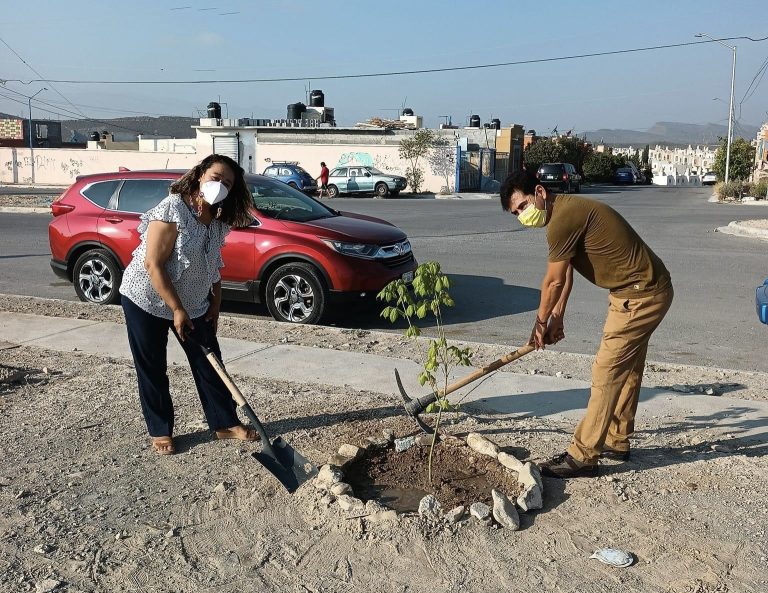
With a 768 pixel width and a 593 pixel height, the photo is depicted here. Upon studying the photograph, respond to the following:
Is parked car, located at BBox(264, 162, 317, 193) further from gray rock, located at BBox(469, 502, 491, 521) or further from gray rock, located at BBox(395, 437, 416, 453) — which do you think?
gray rock, located at BBox(469, 502, 491, 521)

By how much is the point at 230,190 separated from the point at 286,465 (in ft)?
5.30

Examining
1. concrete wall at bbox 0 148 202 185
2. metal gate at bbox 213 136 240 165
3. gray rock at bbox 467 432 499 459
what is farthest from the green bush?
gray rock at bbox 467 432 499 459

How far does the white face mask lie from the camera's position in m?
4.46

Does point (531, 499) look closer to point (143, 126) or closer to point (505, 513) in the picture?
point (505, 513)

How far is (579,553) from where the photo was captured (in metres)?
3.71

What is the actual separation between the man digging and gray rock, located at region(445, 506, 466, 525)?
765 millimetres

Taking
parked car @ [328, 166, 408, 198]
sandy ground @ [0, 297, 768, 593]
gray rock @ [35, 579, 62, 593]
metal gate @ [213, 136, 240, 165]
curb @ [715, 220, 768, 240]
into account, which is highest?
metal gate @ [213, 136, 240, 165]

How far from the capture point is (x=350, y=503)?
159 inches

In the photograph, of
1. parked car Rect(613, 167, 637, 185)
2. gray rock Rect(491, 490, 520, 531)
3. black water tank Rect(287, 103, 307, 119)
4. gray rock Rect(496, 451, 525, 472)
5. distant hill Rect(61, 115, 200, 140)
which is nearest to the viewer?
gray rock Rect(491, 490, 520, 531)

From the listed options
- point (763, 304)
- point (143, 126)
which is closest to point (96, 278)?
point (763, 304)

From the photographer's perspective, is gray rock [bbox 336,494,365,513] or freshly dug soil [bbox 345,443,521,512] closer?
gray rock [bbox 336,494,365,513]

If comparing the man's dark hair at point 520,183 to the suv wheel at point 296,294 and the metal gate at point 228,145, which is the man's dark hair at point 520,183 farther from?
the metal gate at point 228,145

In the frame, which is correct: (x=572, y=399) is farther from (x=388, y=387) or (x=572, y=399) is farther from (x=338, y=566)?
(x=338, y=566)

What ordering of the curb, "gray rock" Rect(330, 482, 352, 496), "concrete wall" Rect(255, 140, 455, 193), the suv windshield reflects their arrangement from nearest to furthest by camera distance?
"gray rock" Rect(330, 482, 352, 496), the suv windshield, the curb, "concrete wall" Rect(255, 140, 455, 193)
